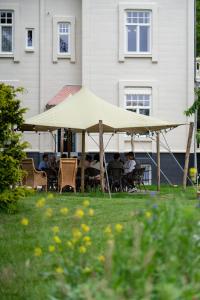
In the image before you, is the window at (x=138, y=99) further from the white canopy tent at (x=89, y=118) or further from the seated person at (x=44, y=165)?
the white canopy tent at (x=89, y=118)

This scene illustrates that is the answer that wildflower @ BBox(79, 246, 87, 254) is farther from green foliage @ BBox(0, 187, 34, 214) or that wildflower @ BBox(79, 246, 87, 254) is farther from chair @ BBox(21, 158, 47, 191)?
chair @ BBox(21, 158, 47, 191)

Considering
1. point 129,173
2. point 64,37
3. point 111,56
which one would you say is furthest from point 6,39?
point 129,173

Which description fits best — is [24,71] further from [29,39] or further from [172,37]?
[172,37]

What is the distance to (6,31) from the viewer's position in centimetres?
3139

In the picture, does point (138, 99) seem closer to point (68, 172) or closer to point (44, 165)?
point (44, 165)

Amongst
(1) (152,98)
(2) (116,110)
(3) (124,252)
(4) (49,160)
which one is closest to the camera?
(3) (124,252)

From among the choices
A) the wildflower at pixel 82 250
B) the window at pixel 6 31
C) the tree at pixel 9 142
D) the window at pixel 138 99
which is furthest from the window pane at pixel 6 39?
the wildflower at pixel 82 250

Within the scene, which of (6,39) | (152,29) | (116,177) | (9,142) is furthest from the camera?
(6,39)

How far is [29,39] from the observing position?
31219mm

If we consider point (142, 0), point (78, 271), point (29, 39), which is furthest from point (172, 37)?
point (78, 271)

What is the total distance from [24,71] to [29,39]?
144 cm

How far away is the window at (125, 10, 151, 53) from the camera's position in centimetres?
3108

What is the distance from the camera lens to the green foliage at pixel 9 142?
524 inches

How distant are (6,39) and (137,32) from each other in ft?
18.7
